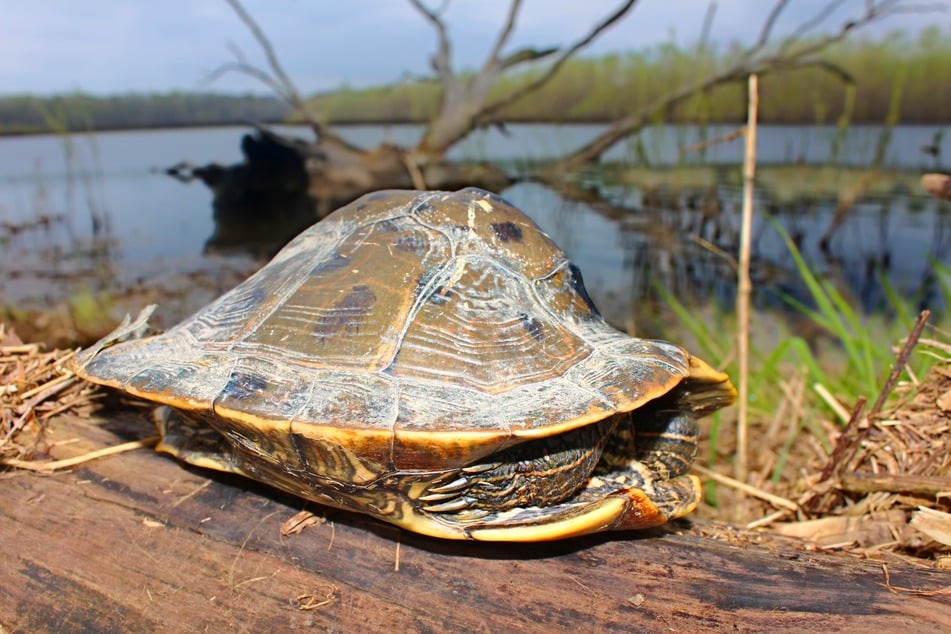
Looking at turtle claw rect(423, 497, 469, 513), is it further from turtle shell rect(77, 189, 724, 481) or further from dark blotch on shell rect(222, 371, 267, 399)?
dark blotch on shell rect(222, 371, 267, 399)

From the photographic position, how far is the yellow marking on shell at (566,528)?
118cm

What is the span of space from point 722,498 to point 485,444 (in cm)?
157

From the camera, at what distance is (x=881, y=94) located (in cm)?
952

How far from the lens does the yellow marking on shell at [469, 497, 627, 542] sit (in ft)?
3.87

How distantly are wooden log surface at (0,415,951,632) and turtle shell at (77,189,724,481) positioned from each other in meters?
0.20

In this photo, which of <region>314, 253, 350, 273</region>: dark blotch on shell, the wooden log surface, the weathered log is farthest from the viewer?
the weathered log

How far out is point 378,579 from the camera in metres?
1.20

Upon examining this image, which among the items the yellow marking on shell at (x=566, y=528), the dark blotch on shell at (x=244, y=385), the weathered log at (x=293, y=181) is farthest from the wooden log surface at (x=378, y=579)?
the weathered log at (x=293, y=181)

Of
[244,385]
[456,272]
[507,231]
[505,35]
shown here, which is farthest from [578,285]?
[505,35]

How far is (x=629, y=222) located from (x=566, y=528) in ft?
21.6

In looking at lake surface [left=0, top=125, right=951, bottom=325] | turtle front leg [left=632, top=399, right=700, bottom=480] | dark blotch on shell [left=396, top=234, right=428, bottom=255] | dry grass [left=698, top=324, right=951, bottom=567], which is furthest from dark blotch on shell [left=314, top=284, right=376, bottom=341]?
lake surface [left=0, top=125, right=951, bottom=325]

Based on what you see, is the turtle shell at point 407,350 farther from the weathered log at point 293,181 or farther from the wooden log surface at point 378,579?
the weathered log at point 293,181

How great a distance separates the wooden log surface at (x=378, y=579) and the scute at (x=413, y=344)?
0.26 meters

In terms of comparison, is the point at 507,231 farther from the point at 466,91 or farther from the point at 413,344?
the point at 466,91
